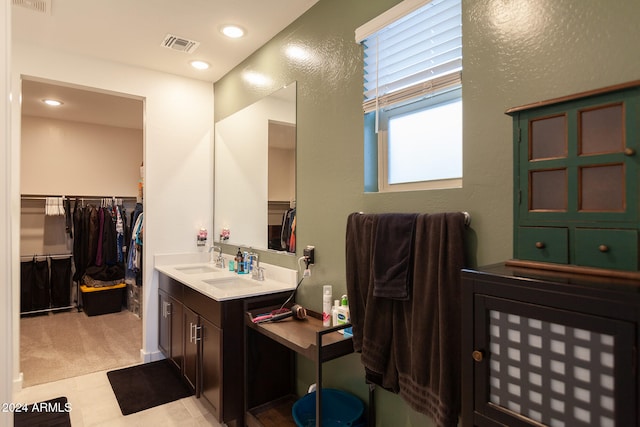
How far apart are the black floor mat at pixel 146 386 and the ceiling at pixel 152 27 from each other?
271 cm

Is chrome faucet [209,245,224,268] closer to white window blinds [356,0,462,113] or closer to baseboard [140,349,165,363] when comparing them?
baseboard [140,349,165,363]

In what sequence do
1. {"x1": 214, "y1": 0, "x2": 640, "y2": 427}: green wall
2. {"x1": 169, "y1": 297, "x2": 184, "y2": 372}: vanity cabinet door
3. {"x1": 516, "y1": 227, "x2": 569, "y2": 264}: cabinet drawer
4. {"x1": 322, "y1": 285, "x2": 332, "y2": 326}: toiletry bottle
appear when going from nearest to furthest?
{"x1": 516, "y1": 227, "x2": 569, "y2": 264}: cabinet drawer < {"x1": 214, "y1": 0, "x2": 640, "y2": 427}: green wall < {"x1": 322, "y1": 285, "x2": 332, "y2": 326}: toiletry bottle < {"x1": 169, "y1": 297, "x2": 184, "y2": 372}: vanity cabinet door

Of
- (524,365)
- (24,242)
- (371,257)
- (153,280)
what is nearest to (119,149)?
(24,242)

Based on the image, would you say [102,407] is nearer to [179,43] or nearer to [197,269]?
[197,269]

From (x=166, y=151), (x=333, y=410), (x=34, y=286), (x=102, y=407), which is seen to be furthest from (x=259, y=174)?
(x=34, y=286)

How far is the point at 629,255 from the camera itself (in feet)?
3.10

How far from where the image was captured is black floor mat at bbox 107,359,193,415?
2.66m

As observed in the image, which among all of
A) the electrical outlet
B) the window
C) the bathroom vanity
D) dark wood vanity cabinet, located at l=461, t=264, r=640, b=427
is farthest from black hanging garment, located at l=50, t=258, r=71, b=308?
dark wood vanity cabinet, located at l=461, t=264, r=640, b=427

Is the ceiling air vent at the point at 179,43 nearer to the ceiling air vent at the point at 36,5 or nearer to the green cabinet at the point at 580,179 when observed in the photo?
the ceiling air vent at the point at 36,5

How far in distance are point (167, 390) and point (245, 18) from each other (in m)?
2.85

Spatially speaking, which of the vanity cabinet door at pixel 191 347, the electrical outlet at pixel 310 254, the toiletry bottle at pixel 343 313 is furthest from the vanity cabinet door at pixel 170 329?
the toiletry bottle at pixel 343 313

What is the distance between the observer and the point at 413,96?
179 cm

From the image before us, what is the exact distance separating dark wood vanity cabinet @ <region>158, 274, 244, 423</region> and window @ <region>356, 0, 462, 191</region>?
1.22m

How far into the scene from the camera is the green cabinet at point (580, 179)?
3.07 feet
